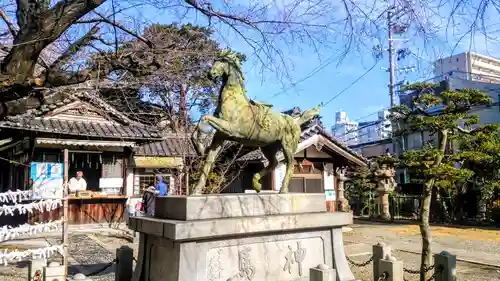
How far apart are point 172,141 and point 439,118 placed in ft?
43.7

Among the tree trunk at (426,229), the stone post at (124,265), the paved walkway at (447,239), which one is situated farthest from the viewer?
the paved walkway at (447,239)

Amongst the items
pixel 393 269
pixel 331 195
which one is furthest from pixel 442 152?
pixel 331 195

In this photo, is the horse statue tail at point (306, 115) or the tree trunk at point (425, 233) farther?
the tree trunk at point (425, 233)

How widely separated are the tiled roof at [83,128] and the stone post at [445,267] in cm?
1080

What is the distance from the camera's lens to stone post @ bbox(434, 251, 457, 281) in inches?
253

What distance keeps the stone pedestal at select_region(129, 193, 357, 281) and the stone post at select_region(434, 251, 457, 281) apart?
5.40 ft

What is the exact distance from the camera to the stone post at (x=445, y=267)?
6422 millimetres

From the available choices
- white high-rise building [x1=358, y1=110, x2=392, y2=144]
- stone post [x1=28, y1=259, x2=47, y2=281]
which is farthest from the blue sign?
white high-rise building [x1=358, y1=110, x2=392, y2=144]

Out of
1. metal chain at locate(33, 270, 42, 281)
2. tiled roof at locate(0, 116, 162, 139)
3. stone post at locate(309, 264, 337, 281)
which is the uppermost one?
tiled roof at locate(0, 116, 162, 139)

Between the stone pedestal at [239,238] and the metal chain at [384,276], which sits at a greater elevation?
the stone pedestal at [239,238]

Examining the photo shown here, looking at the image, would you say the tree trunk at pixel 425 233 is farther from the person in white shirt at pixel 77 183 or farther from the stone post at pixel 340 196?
the person in white shirt at pixel 77 183

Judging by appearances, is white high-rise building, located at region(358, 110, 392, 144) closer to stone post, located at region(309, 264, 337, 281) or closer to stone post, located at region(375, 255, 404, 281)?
stone post, located at region(375, 255, 404, 281)

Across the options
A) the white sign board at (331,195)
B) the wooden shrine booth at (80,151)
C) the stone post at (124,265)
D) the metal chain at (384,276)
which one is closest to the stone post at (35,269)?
the stone post at (124,265)

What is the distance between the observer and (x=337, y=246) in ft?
20.2
